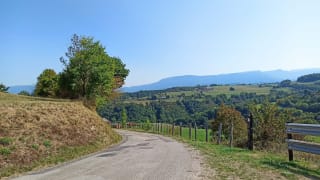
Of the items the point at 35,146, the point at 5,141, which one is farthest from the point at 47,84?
the point at 5,141

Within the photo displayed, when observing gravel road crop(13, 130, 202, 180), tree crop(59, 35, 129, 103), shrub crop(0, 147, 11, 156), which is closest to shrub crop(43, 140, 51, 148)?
shrub crop(0, 147, 11, 156)

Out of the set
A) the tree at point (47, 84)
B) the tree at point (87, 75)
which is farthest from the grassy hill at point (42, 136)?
the tree at point (47, 84)

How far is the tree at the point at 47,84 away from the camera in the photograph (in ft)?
158

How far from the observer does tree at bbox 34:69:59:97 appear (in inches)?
1896

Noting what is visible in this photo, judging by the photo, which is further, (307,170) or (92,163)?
(92,163)

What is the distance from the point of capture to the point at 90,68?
40.8m

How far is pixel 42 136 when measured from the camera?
16.2m

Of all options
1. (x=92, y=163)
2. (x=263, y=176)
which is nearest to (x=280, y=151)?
(x=263, y=176)

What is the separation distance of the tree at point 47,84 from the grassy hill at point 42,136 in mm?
26342

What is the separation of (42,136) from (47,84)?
36465mm

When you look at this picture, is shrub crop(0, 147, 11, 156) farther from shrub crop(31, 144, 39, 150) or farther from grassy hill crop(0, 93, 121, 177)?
shrub crop(31, 144, 39, 150)

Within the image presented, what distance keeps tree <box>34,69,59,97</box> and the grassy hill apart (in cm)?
2634

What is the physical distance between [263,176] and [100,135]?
13836mm

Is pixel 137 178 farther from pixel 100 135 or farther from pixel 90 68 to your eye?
pixel 90 68
